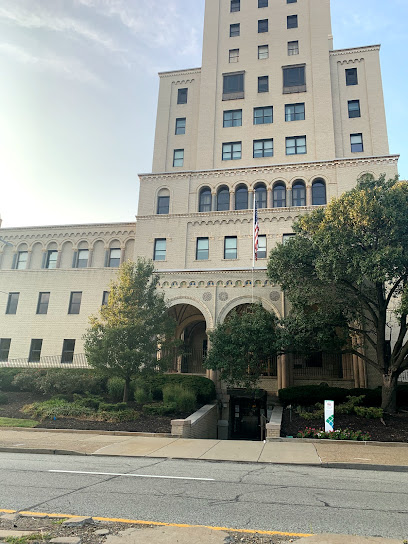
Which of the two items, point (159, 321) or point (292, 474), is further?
Answer: point (159, 321)

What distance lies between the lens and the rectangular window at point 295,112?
32625 millimetres

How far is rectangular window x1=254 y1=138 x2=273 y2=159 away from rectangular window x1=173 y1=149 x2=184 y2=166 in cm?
629

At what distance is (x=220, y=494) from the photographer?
24.6ft

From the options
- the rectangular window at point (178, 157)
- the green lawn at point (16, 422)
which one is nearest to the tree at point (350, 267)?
the green lawn at point (16, 422)

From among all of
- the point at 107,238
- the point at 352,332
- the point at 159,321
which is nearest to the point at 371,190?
the point at 352,332

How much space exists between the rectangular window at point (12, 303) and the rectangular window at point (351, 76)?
3267cm

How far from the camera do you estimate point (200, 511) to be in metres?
6.36

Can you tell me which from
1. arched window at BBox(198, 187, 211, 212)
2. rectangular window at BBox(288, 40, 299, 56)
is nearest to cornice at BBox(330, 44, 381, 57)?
rectangular window at BBox(288, 40, 299, 56)

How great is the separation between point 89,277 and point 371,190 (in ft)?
76.0

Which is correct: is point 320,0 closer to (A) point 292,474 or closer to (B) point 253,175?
(B) point 253,175

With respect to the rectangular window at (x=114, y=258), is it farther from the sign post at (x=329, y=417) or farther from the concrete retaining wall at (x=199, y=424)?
the sign post at (x=329, y=417)

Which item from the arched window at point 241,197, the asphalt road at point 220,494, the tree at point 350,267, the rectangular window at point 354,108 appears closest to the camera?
the asphalt road at point 220,494

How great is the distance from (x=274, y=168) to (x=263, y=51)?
12003 mm

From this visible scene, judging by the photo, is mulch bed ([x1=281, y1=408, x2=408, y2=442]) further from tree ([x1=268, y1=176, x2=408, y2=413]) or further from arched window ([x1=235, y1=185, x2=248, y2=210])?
arched window ([x1=235, y1=185, x2=248, y2=210])
